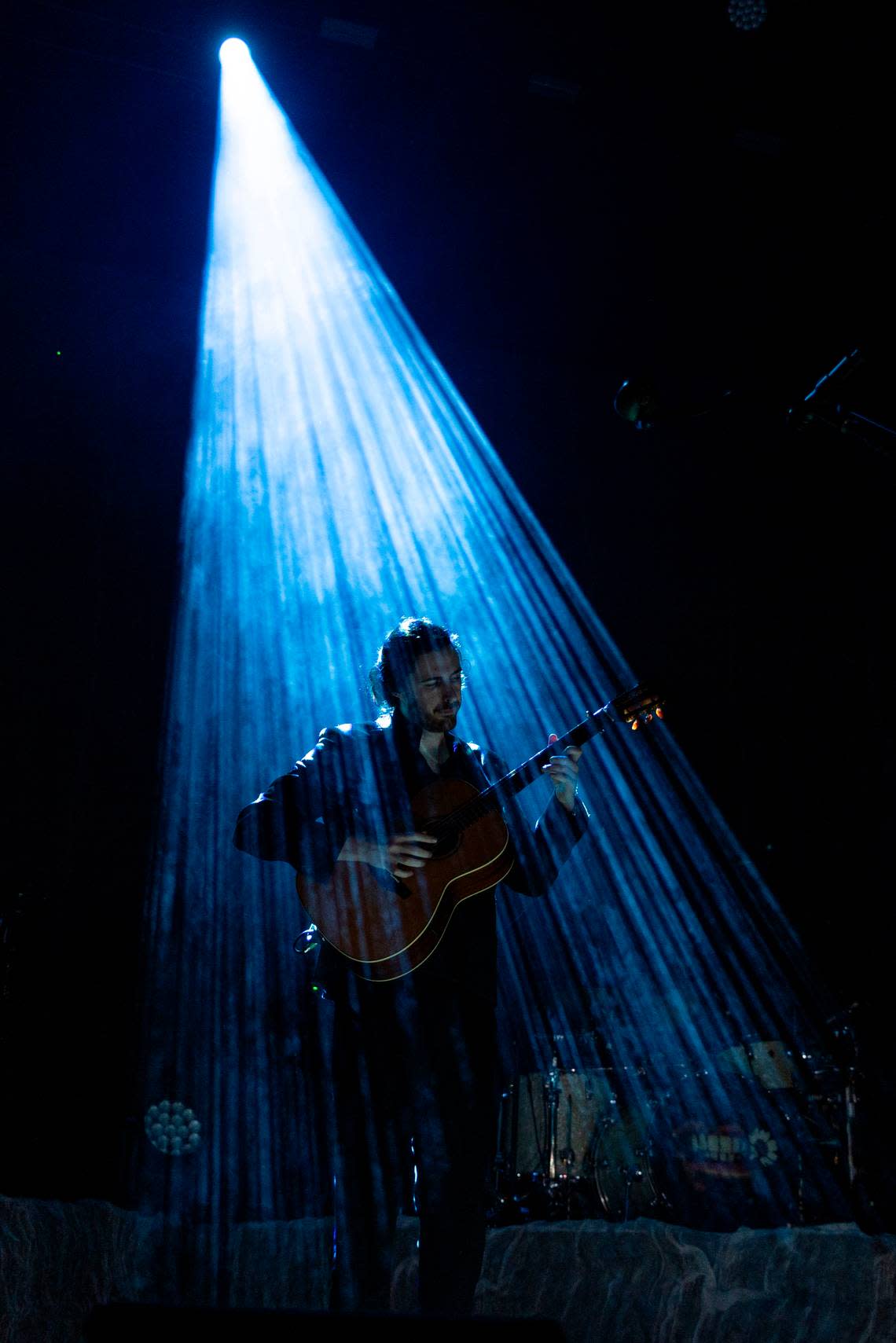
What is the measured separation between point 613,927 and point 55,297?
384 centimetres

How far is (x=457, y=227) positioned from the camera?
471 cm

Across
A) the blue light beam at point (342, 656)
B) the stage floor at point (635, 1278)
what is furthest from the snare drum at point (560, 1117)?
the stage floor at point (635, 1278)

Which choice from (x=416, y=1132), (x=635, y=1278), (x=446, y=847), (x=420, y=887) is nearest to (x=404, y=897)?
(x=420, y=887)

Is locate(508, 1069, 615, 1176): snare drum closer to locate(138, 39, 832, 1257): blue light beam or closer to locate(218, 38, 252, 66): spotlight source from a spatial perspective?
locate(138, 39, 832, 1257): blue light beam

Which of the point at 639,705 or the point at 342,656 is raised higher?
the point at 342,656

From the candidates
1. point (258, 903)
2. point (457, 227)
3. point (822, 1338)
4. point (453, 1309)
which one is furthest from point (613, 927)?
point (457, 227)

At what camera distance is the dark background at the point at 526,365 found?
3.85 m

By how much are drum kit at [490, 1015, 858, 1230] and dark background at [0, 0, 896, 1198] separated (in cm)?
45

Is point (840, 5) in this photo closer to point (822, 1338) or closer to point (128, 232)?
point (128, 232)

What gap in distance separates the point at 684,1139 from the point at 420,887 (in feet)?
6.60

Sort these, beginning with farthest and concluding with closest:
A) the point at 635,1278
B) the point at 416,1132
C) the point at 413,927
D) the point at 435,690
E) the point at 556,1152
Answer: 1. the point at 556,1152
2. the point at 635,1278
3. the point at 435,690
4. the point at 413,927
5. the point at 416,1132

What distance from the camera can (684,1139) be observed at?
3627 mm

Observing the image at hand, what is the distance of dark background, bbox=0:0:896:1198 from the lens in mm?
3854

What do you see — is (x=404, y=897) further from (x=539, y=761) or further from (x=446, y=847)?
(x=539, y=761)
